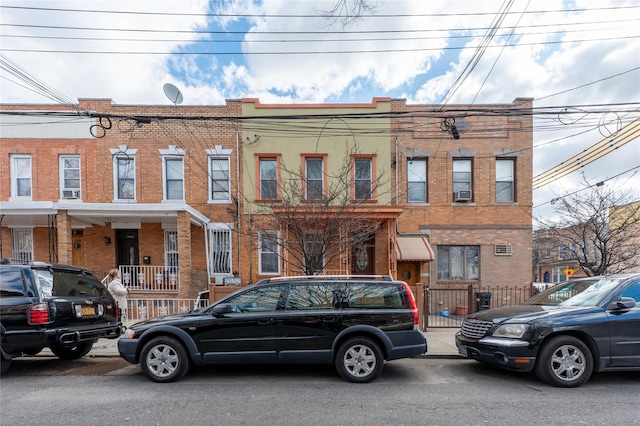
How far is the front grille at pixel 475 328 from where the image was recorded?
5117 mm

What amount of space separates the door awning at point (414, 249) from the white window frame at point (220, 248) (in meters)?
6.02

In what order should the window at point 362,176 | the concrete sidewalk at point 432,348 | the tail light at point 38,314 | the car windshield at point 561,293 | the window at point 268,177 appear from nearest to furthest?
the tail light at point 38,314
the car windshield at point 561,293
the concrete sidewalk at point 432,348
the window at point 362,176
the window at point 268,177

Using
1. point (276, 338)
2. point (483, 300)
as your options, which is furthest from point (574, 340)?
point (483, 300)

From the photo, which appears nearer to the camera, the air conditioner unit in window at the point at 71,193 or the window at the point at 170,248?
the air conditioner unit in window at the point at 71,193

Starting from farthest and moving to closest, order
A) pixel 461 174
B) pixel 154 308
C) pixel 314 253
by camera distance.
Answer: pixel 461 174 < pixel 154 308 < pixel 314 253

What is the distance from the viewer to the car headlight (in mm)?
4762

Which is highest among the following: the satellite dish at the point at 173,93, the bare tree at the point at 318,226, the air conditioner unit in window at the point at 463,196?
the satellite dish at the point at 173,93

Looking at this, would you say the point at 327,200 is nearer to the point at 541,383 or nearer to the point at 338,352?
the point at 338,352

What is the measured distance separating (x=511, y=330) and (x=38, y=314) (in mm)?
7368

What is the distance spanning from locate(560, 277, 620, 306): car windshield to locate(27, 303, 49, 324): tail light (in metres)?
Result: 8.37

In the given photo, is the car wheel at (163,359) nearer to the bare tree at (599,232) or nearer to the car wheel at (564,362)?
the car wheel at (564,362)

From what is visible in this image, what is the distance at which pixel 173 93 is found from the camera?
1109 cm

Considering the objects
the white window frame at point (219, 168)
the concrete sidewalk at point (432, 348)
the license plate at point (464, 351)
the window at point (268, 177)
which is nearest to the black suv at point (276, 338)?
the license plate at point (464, 351)

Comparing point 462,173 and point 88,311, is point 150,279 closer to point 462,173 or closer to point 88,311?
point 88,311
